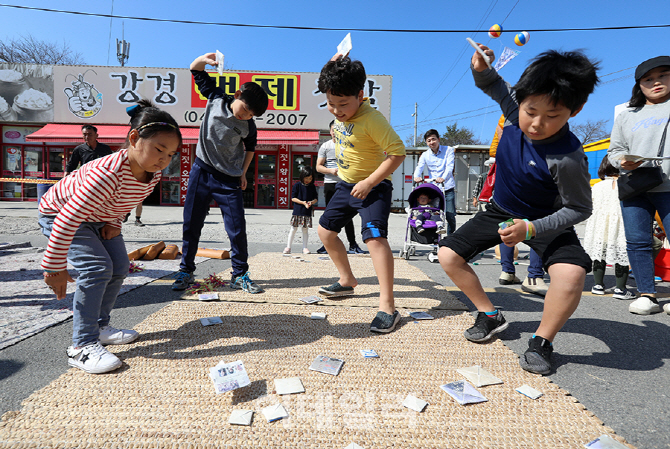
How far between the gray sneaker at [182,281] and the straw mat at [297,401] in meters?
0.84

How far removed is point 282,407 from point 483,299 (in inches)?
54.8

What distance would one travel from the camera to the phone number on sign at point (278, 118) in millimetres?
15758

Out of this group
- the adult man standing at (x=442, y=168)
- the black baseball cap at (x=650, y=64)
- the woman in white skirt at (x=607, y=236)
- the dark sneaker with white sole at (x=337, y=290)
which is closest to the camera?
the black baseball cap at (x=650, y=64)

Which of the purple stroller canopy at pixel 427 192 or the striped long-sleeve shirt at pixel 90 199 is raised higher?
the purple stroller canopy at pixel 427 192

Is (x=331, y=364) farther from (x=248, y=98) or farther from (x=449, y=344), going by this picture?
(x=248, y=98)

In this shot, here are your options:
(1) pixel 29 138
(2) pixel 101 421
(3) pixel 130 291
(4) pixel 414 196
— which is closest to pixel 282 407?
(2) pixel 101 421

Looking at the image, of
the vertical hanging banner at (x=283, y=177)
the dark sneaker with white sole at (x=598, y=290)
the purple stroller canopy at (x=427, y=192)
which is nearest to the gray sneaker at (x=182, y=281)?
the purple stroller canopy at (x=427, y=192)

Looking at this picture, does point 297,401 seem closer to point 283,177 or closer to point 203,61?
point 203,61

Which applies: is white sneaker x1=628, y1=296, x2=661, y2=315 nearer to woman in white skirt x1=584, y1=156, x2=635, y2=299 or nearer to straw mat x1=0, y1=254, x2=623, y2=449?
woman in white skirt x1=584, y1=156, x2=635, y2=299

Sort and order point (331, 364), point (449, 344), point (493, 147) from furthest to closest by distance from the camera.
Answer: point (493, 147) → point (449, 344) → point (331, 364)

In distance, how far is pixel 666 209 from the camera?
2859 mm

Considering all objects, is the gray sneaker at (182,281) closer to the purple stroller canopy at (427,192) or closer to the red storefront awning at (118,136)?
the purple stroller canopy at (427,192)

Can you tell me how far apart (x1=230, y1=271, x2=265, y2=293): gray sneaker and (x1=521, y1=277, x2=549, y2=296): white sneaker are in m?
2.43

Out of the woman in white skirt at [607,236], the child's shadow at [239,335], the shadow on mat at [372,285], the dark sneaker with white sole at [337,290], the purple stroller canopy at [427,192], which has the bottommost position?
the child's shadow at [239,335]
